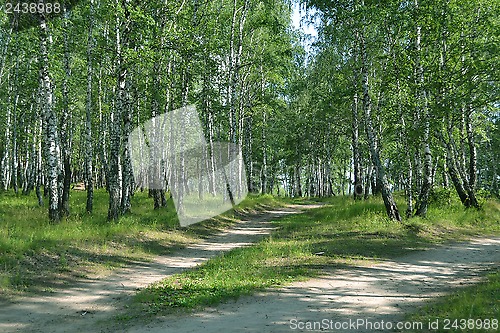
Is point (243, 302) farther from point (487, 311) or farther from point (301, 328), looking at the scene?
point (487, 311)

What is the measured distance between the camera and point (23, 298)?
7551 millimetres

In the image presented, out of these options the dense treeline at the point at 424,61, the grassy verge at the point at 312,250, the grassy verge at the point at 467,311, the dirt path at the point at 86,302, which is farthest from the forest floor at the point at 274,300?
the dense treeline at the point at 424,61

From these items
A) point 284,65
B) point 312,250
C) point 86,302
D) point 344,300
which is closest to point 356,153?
point 284,65

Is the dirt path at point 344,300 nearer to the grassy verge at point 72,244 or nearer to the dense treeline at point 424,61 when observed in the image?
the grassy verge at point 72,244

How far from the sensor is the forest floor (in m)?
6.19

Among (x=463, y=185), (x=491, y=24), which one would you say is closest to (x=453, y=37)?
(x=491, y=24)

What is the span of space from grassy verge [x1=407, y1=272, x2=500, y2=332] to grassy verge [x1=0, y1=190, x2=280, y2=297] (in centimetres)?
724

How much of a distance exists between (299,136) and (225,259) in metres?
34.9

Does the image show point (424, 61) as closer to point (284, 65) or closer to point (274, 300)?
point (284, 65)

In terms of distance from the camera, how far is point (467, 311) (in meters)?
5.73

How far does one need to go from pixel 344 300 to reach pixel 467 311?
2.04m

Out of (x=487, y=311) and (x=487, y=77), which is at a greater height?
(x=487, y=77)

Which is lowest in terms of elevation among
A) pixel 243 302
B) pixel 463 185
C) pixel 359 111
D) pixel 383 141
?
pixel 243 302

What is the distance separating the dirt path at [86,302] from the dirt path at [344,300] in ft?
3.95
